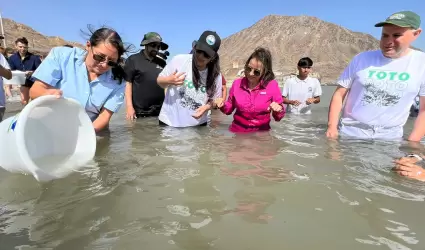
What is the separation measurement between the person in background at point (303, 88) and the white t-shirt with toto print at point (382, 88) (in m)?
3.49

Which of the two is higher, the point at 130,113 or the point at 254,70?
the point at 254,70

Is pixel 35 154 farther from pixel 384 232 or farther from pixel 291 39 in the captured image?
pixel 291 39

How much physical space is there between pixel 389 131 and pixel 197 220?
2.75 m

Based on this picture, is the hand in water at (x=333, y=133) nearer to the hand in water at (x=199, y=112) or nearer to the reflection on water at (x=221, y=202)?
the reflection on water at (x=221, y=202)

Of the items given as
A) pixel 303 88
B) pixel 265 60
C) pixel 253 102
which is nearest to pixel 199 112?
pixel 253 102

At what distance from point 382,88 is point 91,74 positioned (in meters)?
3.04

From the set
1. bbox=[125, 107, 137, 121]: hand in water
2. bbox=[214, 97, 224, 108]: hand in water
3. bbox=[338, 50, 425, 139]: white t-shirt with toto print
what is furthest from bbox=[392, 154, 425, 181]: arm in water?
bbox=[125, 107, 137, 121]: hand in water

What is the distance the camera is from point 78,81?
3371 mm

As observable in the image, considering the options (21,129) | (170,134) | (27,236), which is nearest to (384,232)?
(27,236)

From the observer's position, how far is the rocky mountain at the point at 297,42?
126 metres

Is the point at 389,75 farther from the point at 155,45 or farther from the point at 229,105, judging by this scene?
the point at 155,45

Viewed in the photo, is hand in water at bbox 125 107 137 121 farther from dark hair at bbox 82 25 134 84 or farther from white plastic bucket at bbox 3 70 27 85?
dark hair at bbox 82 25 134 84

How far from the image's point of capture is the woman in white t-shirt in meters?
4.25

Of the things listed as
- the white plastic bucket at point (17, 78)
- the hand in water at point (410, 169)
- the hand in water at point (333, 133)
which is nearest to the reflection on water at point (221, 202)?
the hand in water at point (410, 169)
